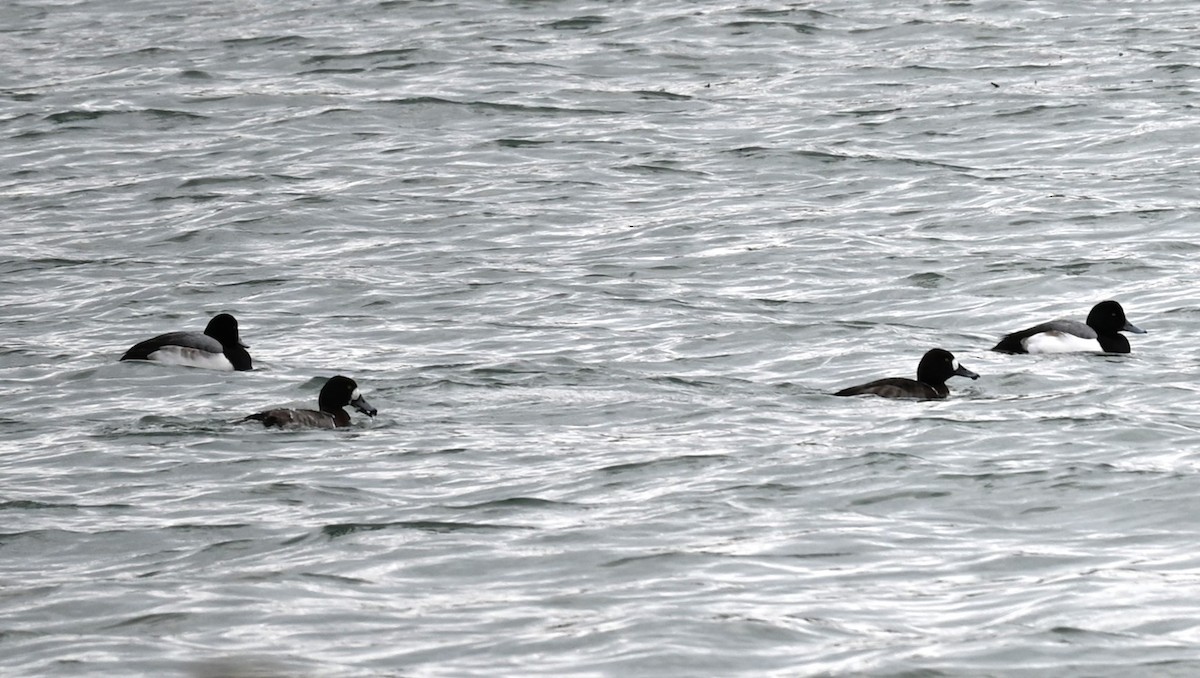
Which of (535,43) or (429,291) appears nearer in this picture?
(429,291)

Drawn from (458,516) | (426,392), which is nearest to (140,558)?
(458,516)

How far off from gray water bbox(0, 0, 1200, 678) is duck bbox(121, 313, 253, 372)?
19cm

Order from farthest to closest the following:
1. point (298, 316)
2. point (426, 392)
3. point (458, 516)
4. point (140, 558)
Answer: point (298, 316) < point (426, 392) < point (458, 516) < point (140, 558)

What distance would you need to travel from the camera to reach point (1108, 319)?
50.2ft

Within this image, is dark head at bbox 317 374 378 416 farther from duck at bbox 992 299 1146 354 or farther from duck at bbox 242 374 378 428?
duck at bbox 992 299 1146 354

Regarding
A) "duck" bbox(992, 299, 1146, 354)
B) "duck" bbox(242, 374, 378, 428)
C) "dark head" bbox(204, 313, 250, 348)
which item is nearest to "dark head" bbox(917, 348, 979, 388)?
"duck" bbox(992, 299, 1146, 354)

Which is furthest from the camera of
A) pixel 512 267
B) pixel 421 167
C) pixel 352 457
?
pixel 421 167

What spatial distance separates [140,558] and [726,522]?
115 inches

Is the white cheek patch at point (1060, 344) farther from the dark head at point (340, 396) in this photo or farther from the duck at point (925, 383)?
the dark head at point (340, 396)

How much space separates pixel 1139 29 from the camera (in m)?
28.0

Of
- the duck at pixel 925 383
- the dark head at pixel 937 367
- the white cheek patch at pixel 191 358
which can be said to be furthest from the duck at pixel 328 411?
the dark head at pixel 937 367

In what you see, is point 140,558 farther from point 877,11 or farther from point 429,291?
point 877,11

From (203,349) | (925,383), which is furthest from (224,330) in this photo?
(925,383)

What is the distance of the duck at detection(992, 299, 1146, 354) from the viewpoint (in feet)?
48.8
